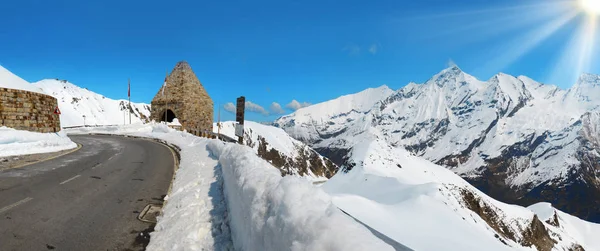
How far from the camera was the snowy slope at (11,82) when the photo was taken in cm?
1971

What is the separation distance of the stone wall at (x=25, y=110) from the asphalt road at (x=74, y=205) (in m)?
8.83

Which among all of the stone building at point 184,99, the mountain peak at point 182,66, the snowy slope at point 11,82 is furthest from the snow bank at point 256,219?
the mountain peak at point 182,66

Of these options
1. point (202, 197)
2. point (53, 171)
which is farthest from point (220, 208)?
point (53, 171)

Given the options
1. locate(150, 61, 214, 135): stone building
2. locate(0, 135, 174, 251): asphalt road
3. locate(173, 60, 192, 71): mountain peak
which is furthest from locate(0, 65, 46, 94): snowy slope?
locate(173, 60, 192, 71): mountain peak

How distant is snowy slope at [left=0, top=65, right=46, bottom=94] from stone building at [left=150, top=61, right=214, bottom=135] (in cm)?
2100

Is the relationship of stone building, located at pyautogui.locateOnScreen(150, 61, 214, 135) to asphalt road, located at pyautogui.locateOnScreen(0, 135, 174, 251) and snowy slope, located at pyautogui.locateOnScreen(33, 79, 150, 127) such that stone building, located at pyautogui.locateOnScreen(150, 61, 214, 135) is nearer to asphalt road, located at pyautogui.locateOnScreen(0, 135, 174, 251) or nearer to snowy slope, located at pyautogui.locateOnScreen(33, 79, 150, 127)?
asphalt road, located at pyautogui.locateOnScreen(0, 135, 174, 251)

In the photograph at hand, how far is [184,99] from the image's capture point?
1670 inches

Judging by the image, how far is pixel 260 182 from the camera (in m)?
5.37

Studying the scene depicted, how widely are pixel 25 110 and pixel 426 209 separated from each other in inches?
1846

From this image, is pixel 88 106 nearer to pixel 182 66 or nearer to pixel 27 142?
pixel 182 66

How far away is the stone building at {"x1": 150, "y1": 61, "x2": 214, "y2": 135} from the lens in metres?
42.8

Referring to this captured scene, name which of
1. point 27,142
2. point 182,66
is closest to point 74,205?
point 27,142

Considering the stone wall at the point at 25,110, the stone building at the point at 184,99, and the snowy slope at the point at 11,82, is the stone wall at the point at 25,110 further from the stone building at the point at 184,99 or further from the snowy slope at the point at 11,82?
the stone building at the point at 184,99

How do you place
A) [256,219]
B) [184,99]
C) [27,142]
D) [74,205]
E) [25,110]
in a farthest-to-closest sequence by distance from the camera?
[184,99], [25,110], [27,142], [74,205], [256,219]
